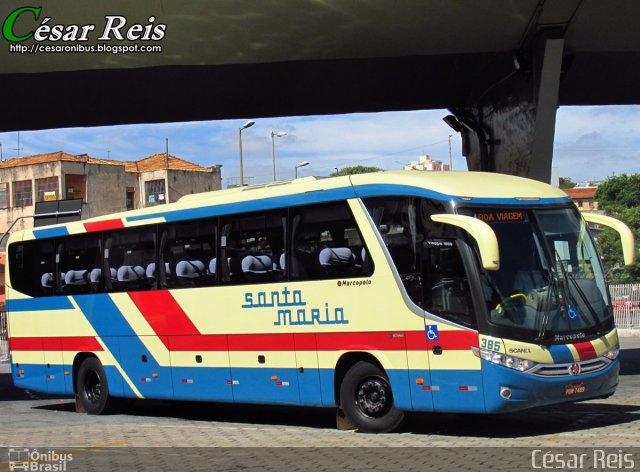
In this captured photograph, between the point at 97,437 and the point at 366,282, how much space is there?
4225mm

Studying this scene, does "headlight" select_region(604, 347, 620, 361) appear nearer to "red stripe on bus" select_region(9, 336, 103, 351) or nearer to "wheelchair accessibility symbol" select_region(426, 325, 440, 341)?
"wheelchair accessibility symbol" select_region(426, 325, 440, 341)

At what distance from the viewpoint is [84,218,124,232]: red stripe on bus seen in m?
16.1

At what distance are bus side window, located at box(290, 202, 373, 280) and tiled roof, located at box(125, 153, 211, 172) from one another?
7485cm

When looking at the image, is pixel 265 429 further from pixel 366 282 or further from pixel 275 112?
pixel 275 112

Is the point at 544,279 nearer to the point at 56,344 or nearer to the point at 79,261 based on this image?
the point at 79,261

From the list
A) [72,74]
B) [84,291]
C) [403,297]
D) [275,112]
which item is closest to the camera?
[403,297]

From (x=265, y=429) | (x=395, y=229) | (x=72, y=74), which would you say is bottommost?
(x=265, y=429)

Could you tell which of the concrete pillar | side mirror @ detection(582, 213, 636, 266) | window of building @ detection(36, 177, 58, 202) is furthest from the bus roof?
window of building @ detection(36, 177, 58, 202)

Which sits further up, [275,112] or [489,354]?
[275,112]

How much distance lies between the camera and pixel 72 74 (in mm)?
19578

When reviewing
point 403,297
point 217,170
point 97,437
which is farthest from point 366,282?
point 217,170

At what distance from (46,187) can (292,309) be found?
67.2 m

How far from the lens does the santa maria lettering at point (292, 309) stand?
40.3 ft

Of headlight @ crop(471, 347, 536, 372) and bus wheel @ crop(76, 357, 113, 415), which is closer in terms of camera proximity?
headlight @ crop(471, 347, 536, 372)
